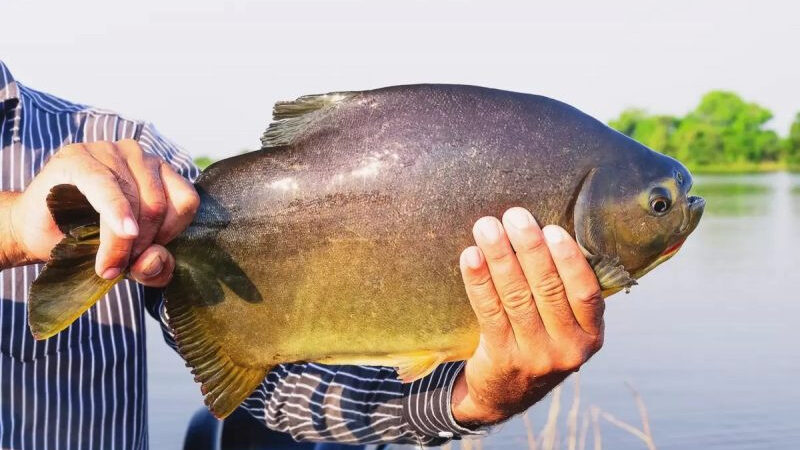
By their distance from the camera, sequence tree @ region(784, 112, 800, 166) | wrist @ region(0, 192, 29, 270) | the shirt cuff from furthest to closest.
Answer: tree @ region(784, 112, 800, 166) < the shirt cuff < wrist @ region(0, 192, 29, 270)

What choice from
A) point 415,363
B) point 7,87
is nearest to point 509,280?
point 415,363

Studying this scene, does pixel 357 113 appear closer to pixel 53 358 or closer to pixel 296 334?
pixel 296 334

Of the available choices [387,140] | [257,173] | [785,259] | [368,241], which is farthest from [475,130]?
[785,259]

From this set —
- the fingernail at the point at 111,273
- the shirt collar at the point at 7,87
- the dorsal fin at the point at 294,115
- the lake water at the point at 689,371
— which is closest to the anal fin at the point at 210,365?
the fingernail at the point at 111,273

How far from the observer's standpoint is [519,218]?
7.94 feet

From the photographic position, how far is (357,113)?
7.95 feet

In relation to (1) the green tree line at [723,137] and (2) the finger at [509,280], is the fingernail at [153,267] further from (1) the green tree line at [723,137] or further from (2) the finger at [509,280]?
(1) the green tree line at [723,137]

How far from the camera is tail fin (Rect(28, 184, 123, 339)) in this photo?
229cm

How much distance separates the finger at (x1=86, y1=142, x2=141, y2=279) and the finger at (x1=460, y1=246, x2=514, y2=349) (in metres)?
0.83

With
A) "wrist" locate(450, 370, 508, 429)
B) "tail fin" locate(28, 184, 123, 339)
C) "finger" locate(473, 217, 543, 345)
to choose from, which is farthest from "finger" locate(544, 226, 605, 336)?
"tail fin" locate(28, 184, 123, 339)

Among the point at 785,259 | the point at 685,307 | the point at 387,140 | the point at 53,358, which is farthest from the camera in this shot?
the point at 785,259

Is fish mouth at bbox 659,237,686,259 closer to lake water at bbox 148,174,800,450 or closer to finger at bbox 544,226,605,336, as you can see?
finger at bbox 544,226,605,336

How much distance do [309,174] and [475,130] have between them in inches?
17.0

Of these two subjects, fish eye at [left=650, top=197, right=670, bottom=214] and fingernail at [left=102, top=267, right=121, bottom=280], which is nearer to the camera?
fingernail at [left=102, top=267, right=121, bottom=280]
